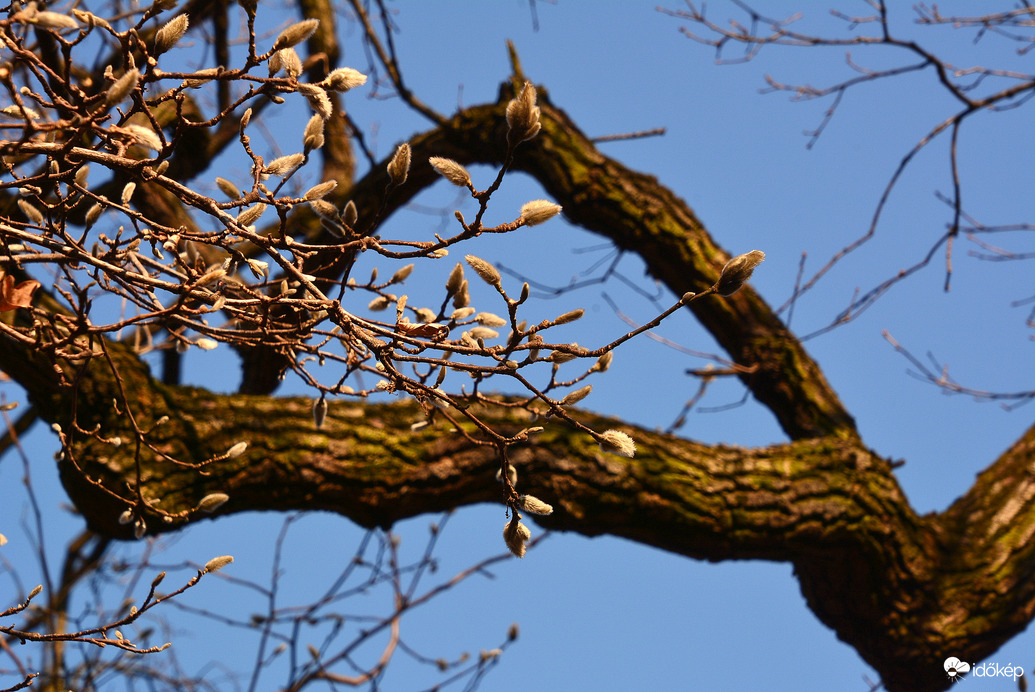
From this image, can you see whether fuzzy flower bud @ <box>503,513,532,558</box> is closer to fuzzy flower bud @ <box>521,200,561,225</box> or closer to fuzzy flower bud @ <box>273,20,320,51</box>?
fuzzy flower bud @ <box>521,200,561,225</box>

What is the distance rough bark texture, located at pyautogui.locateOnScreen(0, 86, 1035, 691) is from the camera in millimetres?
2082

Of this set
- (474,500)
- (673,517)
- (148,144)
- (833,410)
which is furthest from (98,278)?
(833,410)

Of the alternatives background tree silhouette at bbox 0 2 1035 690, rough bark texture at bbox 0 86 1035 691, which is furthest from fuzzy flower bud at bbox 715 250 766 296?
rough bark texture at bbox 0 86 1035 691

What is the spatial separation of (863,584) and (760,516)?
599mm

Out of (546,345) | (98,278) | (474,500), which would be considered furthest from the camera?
(474,500)

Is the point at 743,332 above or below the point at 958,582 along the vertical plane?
above

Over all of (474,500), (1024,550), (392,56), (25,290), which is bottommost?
(1024,550)

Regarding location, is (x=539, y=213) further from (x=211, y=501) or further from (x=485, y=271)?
(x=211, y=501)

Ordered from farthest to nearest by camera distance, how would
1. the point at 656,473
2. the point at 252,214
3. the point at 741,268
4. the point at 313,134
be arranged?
1. the point at 656,473
2. the point at 252,214
3. the point at 313,134
4. the point at 741,268

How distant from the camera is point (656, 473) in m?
2.47

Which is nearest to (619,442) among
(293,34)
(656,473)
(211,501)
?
(293,34)

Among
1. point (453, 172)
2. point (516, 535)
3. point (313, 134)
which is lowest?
point (516, 535)

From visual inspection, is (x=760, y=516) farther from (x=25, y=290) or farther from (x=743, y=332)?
(x=25, y=290)

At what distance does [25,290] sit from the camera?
4.70 ft
